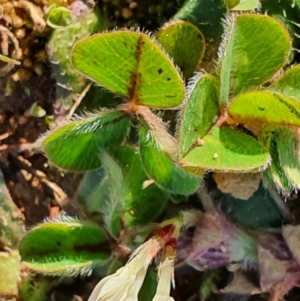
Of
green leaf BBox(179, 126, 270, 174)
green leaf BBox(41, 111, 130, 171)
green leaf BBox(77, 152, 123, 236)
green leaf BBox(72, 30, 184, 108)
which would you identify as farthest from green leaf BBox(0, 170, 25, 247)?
green leaf BBox(179, 126, 270, 174)

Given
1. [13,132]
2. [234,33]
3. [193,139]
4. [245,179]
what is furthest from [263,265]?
[13,132]

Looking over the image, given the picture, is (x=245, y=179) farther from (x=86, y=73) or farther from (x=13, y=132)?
(x=13, y=132)

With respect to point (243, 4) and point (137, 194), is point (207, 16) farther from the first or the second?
point (137, 194)

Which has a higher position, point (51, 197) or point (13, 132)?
point (13, 132)

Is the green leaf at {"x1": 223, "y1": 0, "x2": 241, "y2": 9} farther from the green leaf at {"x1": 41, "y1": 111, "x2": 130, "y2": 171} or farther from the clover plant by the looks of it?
the green leaf at {"x1": 41, "y1": 111, "x2": 130, "y2": 171}

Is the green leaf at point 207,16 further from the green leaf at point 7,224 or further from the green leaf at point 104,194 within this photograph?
the green leaf at point 7,224

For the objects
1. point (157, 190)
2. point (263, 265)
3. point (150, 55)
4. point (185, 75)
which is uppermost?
point (150, 55)

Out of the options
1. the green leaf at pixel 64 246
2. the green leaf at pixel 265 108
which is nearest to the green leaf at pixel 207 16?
the green leaf at pixel 265 108

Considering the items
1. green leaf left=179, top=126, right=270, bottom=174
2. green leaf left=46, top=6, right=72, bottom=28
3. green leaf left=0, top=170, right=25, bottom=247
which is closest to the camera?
green leaf left=179, top=126, right=270, bottom=174
